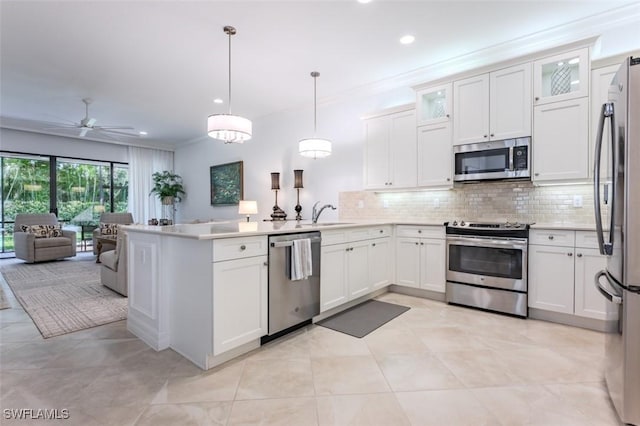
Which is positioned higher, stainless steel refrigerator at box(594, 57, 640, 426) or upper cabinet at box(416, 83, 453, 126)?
upper cabinet at box(416, 83, 453, 126)

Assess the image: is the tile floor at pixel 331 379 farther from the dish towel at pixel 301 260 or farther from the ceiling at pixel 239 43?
the ceiling at pixel 239 43

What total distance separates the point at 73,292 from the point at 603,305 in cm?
577

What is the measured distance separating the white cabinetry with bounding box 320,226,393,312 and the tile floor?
451 millimetres

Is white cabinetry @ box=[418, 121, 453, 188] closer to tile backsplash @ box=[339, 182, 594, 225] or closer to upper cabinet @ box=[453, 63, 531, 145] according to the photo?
upper cabinet @ box=[453, 63, 531, 145]

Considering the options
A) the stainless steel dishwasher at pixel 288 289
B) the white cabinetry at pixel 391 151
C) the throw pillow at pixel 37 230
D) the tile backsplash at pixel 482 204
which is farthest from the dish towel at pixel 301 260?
the throw pillow at pixel 37 230

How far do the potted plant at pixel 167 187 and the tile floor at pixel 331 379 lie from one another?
5.42 metres

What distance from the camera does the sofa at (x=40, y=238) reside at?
593 cm

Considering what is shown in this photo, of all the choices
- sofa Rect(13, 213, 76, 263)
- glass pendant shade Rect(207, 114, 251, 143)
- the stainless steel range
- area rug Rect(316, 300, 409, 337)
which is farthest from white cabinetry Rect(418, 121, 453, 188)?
sofa Rect(13, 213, 76, 263)

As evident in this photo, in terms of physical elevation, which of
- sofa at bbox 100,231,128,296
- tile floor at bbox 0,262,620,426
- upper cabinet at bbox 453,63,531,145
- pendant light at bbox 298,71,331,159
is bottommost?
tile floor at bbox 0,262,620,426

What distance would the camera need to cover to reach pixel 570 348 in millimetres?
2398

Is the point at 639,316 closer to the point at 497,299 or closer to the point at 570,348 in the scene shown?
the point at 570,348

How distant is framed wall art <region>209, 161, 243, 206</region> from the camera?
655cm

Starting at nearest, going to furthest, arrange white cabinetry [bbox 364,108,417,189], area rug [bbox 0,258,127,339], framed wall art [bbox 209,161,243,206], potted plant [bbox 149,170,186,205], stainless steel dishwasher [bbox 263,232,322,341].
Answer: stainless steel dishwasher [bbox 263,232,322,341] < area rug [bbox 0,258,127,339] < white cabinetry [bbox 364,108,417,189] < framed wall art [bbox 209,161,243,206] < potted plant [bbox 149,170,186,205]

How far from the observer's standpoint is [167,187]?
26.0 ft
